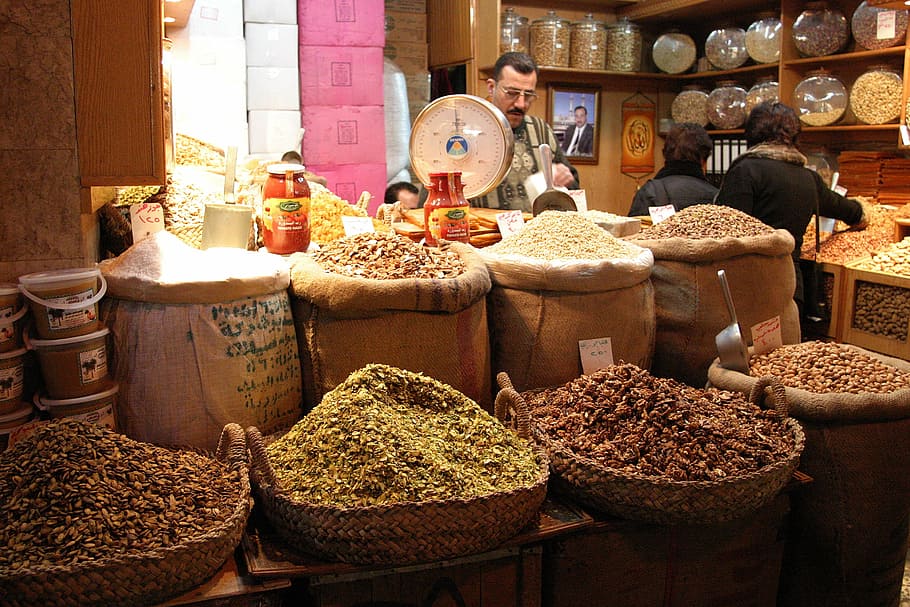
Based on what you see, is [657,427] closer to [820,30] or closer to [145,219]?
[145,219]

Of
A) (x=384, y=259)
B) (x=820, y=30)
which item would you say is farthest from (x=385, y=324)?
(x=820, y=30)

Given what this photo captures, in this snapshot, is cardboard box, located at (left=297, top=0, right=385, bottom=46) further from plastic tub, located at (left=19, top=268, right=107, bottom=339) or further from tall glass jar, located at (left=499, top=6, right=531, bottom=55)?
plastic tub, located at (left=19, top=268, right=107, bottom=339)

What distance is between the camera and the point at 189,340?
1.53m

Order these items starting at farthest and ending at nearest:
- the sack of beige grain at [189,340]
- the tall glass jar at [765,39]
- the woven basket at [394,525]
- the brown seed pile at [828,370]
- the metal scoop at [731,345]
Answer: the tall glass jar at [765,39]
the metal scoop at [731,345]
the brown seed pile at [828,370]
the sack of beige grain at [189,340]
the woven basket at [394,525]

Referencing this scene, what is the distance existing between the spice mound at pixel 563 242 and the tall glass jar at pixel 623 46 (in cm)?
335

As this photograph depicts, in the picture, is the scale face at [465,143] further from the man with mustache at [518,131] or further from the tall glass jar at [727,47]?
the tall glass jar at [727,47]

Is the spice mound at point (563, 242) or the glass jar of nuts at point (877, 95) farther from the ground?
the glass jar of nuts at point (877, 95)

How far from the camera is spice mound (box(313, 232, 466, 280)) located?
1.67 m

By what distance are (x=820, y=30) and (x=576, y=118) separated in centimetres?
153

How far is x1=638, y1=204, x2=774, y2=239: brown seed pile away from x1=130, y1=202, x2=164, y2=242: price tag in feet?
4.09

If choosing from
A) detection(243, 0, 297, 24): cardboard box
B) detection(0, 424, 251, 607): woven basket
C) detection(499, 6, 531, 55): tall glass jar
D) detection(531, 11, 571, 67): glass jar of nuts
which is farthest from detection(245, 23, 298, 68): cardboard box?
detection(0, 424, 251, 607): woven basket

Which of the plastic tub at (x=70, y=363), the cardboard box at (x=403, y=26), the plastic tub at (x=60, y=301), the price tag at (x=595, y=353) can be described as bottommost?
the price tag at (x=595, y=353)

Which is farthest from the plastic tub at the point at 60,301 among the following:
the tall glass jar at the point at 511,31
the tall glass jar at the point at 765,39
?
the tall glass jar at the point at 765,39

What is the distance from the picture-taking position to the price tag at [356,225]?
78.8 inches
